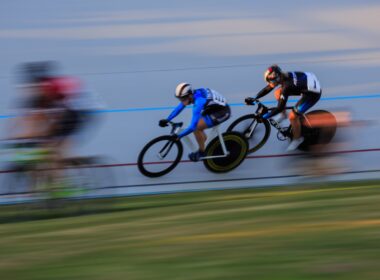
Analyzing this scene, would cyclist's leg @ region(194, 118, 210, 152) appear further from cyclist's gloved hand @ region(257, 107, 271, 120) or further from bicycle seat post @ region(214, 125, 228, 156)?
cyclist's gloved hand @ region(257, 107, 271, 120)

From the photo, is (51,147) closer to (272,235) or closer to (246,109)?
(272,235)

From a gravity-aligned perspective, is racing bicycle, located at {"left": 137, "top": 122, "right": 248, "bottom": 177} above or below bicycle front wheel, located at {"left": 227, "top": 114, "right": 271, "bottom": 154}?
below

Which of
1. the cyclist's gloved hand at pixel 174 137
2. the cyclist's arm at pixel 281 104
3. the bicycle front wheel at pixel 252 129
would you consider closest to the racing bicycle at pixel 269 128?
the bicycle front wheel at pixel 252 129

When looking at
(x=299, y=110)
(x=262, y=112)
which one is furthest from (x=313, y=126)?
(x=262, y=112)

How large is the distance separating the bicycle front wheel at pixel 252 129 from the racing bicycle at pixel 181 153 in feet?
1.01

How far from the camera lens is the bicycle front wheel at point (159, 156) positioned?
708cm

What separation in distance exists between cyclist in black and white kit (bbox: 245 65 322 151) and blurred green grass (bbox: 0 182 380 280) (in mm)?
2556

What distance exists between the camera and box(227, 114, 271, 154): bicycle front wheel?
7.48m

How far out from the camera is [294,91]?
24.1 ft

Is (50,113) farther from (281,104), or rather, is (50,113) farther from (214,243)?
(281,104)

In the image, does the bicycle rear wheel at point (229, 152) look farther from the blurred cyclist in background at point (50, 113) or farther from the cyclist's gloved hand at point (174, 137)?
the blurred cyclist in background at point (50, 113)

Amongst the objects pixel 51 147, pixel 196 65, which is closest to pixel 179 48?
pixel 196 65

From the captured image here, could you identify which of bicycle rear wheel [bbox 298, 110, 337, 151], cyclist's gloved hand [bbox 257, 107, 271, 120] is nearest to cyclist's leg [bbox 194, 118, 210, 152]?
cyclist's gloved hand [bbox 257, 107, 271, 120]

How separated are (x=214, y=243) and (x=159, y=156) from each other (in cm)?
382
